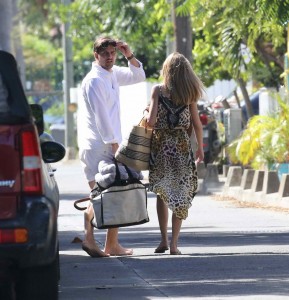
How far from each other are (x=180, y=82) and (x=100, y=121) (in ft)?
2.63

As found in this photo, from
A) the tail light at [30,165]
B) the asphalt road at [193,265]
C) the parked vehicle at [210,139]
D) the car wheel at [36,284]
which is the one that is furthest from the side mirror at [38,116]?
the parked vehicle at [210,139]

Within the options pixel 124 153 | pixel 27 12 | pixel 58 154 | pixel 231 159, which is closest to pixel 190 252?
pixel 124 153

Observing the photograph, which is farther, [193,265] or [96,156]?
[96,156]

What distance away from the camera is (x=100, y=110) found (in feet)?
38.5

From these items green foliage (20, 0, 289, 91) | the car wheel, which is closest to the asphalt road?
the car wheel

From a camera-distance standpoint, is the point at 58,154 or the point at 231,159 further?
the point at 231,159

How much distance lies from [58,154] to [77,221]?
27.6ft

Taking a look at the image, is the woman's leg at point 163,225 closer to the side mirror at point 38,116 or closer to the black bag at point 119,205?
the black bag at point 119,205

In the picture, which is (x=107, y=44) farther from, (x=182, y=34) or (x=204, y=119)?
(x=204, y=119)

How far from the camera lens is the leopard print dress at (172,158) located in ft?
38.9

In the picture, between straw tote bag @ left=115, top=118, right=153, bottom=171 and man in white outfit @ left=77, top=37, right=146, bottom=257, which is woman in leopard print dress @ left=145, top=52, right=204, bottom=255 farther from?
man in white outfit @ left=77, top=37, right=146, bottom=257

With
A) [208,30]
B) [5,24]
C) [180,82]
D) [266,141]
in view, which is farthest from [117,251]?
[5,24]

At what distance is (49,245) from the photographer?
769cm

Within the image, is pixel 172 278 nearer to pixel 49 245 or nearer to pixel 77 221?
pixel 49 245
